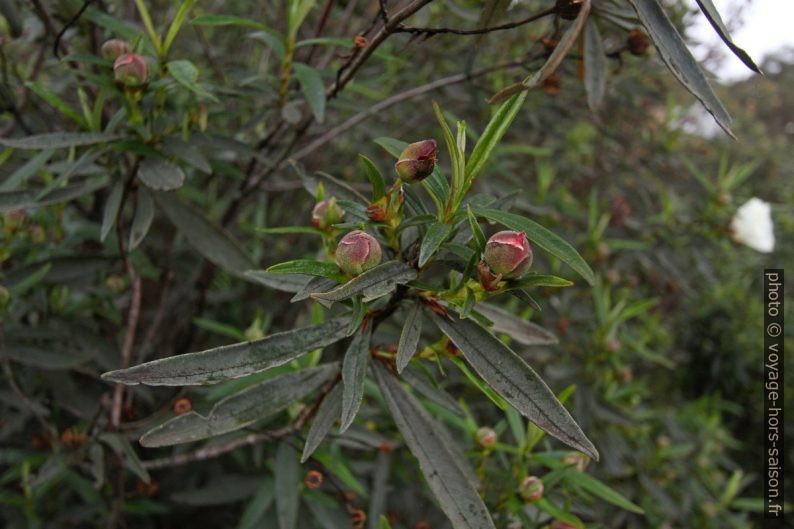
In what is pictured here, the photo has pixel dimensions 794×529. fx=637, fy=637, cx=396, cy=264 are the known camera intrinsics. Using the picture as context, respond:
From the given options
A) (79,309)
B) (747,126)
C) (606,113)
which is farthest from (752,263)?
(79,309)

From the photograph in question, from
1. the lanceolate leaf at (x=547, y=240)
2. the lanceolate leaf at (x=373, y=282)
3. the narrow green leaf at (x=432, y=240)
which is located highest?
the lanceolate leaf at (x=547, y=240)

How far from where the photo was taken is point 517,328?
100cm

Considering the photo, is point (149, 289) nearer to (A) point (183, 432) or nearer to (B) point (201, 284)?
(B) point (201, 284)

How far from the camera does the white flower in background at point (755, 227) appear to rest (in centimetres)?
179

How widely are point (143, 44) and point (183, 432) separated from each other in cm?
67

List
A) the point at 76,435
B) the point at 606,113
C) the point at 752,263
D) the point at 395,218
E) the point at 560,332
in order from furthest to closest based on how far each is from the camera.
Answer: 1. the point at 752,263
2. the point at 606,113
3. the point at 560,332
4. the point at 76,435
5. the point at 395,218

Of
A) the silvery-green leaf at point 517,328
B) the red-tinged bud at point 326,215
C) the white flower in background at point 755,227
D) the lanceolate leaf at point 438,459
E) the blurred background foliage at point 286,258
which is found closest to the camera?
the lanceolate leaf at point 438,459

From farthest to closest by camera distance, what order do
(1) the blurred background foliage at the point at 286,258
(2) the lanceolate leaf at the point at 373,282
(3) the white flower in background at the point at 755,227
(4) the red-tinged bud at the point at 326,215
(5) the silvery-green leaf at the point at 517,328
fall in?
(3) the white flower in background at the point at 755,227
(1) the blurred background foliage at the point at 286,258
(5) the silvery-green leaf at the point at 517,328
(4) the red-tinged bud at the point at 326,215
(2) the lanceolate leaf at the point at 373,282

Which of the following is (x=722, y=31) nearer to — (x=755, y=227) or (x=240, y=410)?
(x=240, y=410)

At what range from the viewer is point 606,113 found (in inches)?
91.7

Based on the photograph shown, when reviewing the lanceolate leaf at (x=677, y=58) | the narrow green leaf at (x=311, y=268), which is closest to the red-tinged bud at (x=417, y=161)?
the narrow green leaf at (x=311, y=268)

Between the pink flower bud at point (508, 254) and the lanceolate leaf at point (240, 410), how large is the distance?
14.1 inches

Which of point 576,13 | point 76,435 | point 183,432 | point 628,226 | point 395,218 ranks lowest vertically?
point 628,226

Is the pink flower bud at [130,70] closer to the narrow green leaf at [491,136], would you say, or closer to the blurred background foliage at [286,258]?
the blurred background foliage at [286,258]
